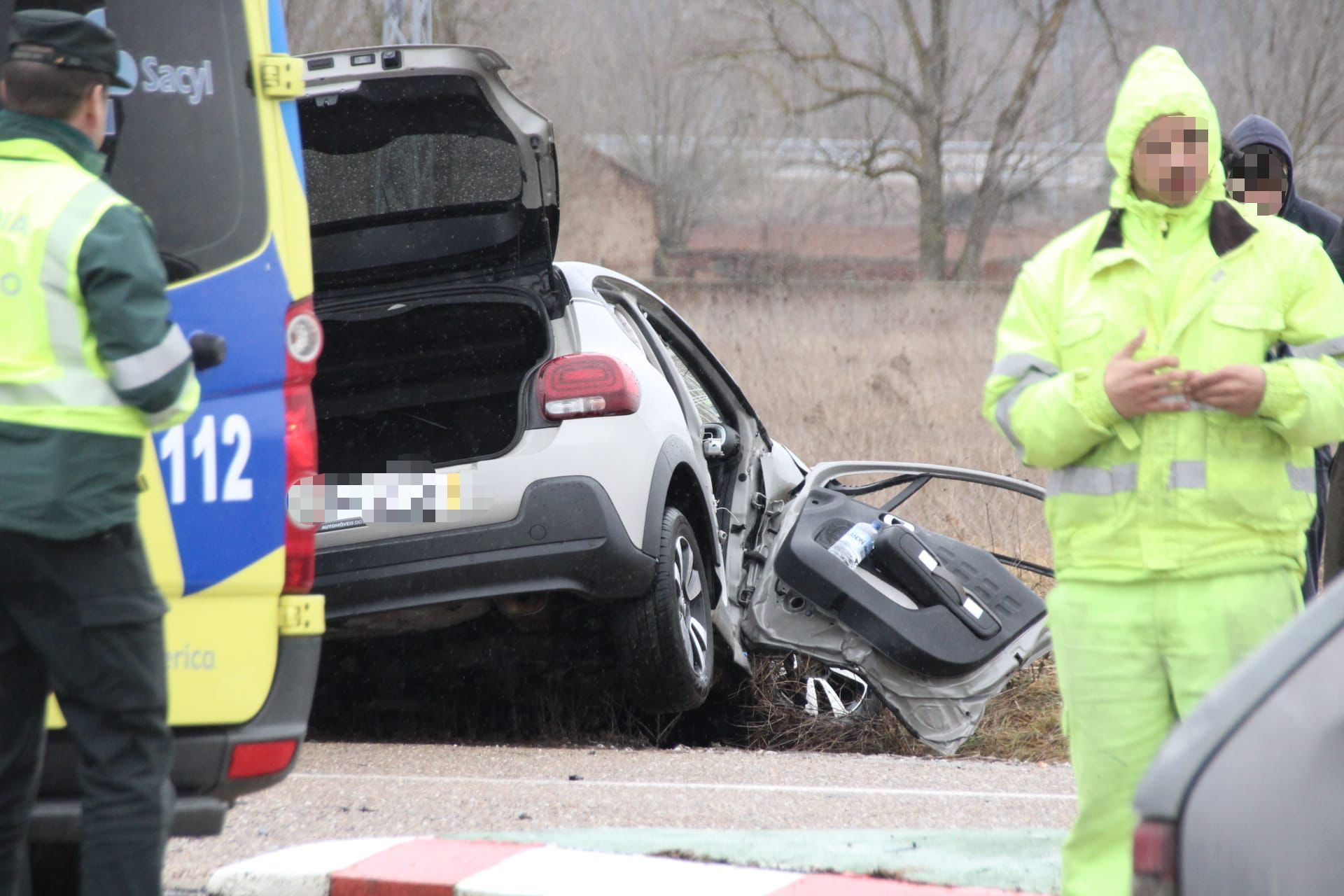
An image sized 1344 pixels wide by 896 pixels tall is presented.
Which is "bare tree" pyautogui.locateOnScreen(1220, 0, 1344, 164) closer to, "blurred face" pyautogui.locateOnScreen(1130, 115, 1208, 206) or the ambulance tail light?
"blurred face" pyautogui.locateOnScreen(1130, 115, 1208, 206)

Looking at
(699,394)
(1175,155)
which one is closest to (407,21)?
(699,394)

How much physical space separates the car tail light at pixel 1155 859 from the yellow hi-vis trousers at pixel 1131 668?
113cm

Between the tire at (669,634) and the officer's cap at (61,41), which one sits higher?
the officer's cap at (61,41)

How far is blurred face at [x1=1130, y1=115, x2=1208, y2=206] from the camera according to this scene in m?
2.85

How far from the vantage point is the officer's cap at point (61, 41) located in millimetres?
2699

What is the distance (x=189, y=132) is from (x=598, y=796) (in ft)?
6.96

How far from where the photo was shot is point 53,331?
2672 mm

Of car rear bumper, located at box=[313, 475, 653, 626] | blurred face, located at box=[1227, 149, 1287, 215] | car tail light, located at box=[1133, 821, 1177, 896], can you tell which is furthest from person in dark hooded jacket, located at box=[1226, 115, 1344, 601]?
car tail light, located at box=[1133, 821, 1177, 896]

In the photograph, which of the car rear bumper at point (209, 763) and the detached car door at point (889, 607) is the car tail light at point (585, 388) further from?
the car rear bumper at point (209, 763)

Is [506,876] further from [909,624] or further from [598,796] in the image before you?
[909,624]

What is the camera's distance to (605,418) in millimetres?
5020

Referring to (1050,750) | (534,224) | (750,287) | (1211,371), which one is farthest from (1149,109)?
(750,287)

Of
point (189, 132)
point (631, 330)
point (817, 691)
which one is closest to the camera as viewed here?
point (189, 132)

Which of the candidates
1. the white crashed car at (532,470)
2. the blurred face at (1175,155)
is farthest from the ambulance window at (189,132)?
the blurred face at (1175,155)
